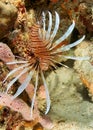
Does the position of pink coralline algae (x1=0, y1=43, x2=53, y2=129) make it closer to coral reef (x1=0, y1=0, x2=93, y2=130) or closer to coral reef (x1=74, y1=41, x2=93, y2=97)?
coral reef (x1=0, y1=0, x2=93, y2=130)

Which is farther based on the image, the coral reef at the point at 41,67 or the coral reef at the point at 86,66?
the coral reef at the point at 86,66

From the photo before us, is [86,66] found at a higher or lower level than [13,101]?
lower

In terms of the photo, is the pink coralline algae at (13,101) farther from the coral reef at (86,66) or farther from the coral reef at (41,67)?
the coral reef at (86,66)

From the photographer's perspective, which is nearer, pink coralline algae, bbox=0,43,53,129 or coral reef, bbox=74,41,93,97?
pink coralline algae, bbox=0,43,53,129

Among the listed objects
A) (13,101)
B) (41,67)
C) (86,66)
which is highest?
(41,67)

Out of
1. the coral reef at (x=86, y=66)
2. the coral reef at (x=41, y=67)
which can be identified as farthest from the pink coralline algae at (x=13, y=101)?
the coral reef at (x=86, y=66)

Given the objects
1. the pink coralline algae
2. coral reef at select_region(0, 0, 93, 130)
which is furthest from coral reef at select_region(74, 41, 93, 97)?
the pink coralline algae

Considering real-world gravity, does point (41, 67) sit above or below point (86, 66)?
above

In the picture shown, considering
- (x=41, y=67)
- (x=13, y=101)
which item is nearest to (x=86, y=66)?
(x=41, y=67)

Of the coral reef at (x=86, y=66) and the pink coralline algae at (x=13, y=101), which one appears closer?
the pink coralline algae at (x=13, y=101)

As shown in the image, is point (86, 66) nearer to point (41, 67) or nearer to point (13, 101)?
point (41, 67)

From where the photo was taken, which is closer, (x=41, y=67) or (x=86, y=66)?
(x=41, y=67)
